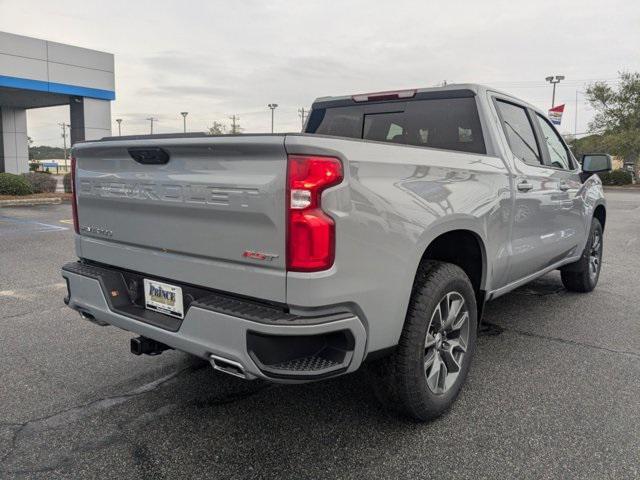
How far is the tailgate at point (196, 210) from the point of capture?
7.18ft

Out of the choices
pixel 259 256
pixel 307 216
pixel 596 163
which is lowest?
pixel 259 256

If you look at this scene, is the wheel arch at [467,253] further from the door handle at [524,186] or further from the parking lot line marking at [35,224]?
the parking lot line marking at [35,224]

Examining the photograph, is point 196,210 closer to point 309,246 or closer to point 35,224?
point 309,246

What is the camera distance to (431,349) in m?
2.90

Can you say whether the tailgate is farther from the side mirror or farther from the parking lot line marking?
the parking lot line marking

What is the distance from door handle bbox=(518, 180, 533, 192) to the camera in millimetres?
3641

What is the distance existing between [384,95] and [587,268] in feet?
10.4

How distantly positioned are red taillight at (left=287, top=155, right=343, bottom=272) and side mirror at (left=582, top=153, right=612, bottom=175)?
399 cm

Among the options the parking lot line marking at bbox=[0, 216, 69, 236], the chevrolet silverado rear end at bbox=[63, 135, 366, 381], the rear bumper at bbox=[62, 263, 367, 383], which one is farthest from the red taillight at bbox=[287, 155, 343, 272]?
the parking lot line marking at bbox=[0, 216, 69, 236]

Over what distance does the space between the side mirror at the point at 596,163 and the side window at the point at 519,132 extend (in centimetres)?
118

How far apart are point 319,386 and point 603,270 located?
17.9 ft

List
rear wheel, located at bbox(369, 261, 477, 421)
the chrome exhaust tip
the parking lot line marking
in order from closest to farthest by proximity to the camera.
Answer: the chrome exhaust tip < rear wheel, located at bbox(369, 261, 477, 421) < the parking lot line marking

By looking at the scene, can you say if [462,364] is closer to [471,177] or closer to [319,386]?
[319,386]

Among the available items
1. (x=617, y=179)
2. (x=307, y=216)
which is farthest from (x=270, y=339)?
(x=617, y=179)
